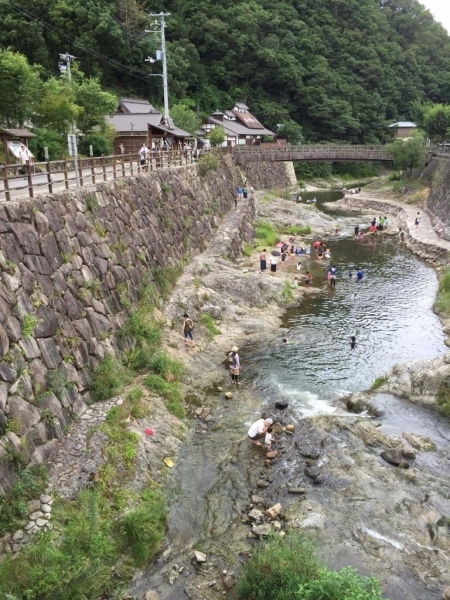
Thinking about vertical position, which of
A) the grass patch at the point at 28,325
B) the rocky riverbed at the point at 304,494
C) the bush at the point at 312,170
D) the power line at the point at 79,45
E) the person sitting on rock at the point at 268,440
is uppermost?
the power line at the point at 79,45

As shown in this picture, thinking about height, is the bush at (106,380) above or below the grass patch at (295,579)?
above

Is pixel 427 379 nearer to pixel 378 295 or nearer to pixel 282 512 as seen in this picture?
pixel 282 512

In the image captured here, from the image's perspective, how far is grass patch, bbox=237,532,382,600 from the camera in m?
8.43

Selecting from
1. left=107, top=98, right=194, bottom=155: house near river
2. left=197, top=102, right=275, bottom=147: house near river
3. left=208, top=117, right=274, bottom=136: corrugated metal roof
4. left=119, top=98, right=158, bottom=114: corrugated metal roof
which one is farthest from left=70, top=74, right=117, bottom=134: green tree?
left=208, top=117, right=274, bottom=136: corrugated metal roof

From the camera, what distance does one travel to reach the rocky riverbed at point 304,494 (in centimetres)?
1022

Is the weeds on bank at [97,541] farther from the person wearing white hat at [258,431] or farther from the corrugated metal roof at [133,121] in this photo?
the corrugated metal roof at [133,121]

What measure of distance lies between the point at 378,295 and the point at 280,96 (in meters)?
83.3

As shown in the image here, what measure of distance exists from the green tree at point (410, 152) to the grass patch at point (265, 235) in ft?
95.9

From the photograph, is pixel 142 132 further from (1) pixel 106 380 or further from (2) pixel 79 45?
(1) pixel 106 380

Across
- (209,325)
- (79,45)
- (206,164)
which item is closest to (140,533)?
(209,325)

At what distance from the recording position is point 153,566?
10289 millimetres

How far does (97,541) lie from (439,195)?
175ft

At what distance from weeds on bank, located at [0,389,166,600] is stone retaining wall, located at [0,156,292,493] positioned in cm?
150

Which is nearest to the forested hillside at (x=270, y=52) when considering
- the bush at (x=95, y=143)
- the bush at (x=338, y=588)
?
the bush at (x=95, y=143)
